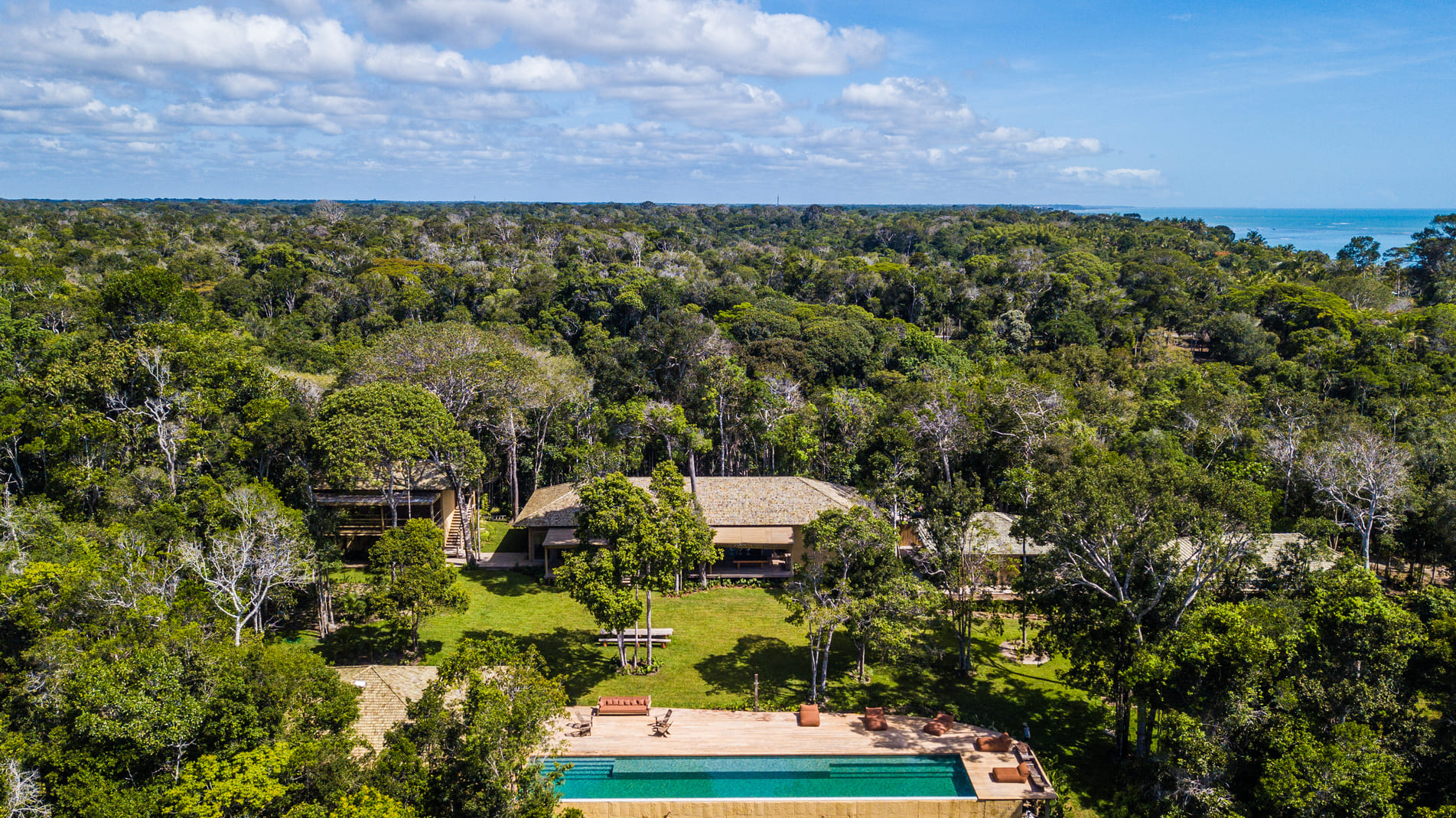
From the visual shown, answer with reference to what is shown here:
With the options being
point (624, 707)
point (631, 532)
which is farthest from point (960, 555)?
point (624, 707)

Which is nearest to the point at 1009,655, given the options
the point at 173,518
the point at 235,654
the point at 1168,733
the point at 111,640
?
the point at 1168,733

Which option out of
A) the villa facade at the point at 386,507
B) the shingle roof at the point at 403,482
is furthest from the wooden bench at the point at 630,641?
the villa facade at the point at 386,507

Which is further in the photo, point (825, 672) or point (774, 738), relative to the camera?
point (825, 672)

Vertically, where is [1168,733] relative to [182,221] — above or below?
below

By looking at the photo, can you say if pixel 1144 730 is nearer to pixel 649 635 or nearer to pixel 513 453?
pixel 649 635

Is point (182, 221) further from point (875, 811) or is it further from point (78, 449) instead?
point (875, 811)

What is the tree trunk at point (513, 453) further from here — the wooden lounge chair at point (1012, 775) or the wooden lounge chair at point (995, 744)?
the wooden lounge chair at point (1012, 775)
